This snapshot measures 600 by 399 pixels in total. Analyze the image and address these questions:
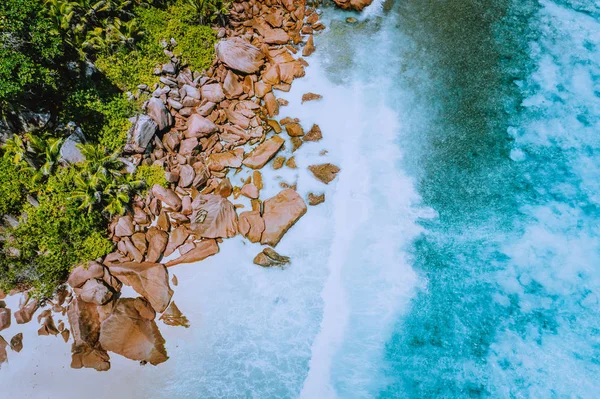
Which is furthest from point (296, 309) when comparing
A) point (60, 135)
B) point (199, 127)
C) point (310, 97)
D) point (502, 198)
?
point (60, 135)

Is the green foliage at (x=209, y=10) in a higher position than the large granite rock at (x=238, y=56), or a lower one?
higher

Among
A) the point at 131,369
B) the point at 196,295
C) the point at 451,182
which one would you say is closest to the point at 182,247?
the point at 196,295

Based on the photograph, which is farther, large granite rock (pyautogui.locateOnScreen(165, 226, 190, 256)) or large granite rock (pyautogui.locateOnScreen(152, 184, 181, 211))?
large granite rock (pyautogui.locateOnScreen(152, 184, 181, 211))

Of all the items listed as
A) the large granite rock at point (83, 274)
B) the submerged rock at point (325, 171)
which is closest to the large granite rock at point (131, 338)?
the large granite rock at point (83, 274)

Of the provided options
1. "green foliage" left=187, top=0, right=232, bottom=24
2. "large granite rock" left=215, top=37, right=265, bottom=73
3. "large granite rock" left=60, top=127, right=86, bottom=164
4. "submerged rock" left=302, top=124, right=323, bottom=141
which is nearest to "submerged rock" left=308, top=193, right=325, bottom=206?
"submerged rock" left=302, top=124, right=323, bottom=141

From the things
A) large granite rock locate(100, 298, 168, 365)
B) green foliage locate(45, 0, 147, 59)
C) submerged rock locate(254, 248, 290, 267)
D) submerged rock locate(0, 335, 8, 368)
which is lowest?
submerged rock locate(0, 335, 8, 368)

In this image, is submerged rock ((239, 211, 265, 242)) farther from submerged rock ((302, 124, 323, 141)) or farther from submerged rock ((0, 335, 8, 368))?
submerged rock ((0, 335, 8, 368))

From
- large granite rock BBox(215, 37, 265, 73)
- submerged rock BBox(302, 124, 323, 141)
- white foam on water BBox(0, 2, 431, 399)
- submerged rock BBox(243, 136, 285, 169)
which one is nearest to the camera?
white foam on water BBox(0, 2, 431, 399)

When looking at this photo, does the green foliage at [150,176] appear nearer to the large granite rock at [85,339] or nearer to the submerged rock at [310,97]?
the large granite rock at [85,339]
